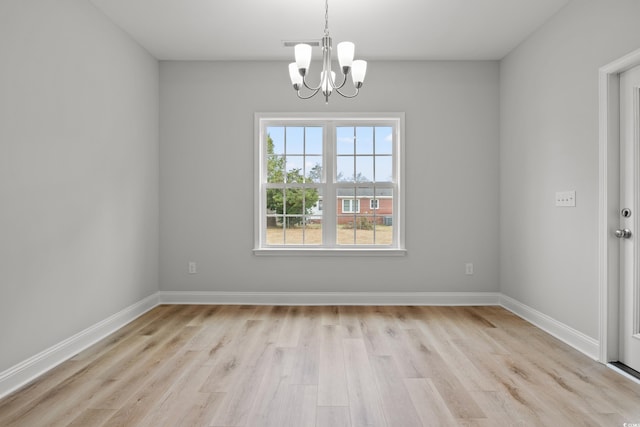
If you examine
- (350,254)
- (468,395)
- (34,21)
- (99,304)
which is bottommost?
(468,395)

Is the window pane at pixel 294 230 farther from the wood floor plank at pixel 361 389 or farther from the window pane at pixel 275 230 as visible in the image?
the wood floor plank at pixel 361 389

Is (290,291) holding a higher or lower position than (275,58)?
lower

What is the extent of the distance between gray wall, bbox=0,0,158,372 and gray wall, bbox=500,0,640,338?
3.83 m

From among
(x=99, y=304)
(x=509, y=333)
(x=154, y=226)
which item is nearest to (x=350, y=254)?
(x=509, y=333)

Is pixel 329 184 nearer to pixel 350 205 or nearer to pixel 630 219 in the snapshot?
pixel 350 205

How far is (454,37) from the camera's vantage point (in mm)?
3744

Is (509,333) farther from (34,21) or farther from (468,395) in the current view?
(34,21)

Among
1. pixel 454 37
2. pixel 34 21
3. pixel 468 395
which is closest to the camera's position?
pixel 468 395

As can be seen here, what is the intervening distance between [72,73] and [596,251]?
13.4 ft

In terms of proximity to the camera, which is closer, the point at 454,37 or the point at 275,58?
the point at 454,37

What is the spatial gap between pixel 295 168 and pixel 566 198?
2.67 meters

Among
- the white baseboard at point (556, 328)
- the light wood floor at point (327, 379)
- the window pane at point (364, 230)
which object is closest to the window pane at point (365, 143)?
the window pane at point (364, 230)

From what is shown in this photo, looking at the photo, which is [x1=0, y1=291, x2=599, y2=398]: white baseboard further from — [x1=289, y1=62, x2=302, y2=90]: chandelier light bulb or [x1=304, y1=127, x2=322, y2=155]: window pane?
[x1=289, y1=62, x2=302, y2=90]: chandelier light bulb

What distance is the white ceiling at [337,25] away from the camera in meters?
3.16
